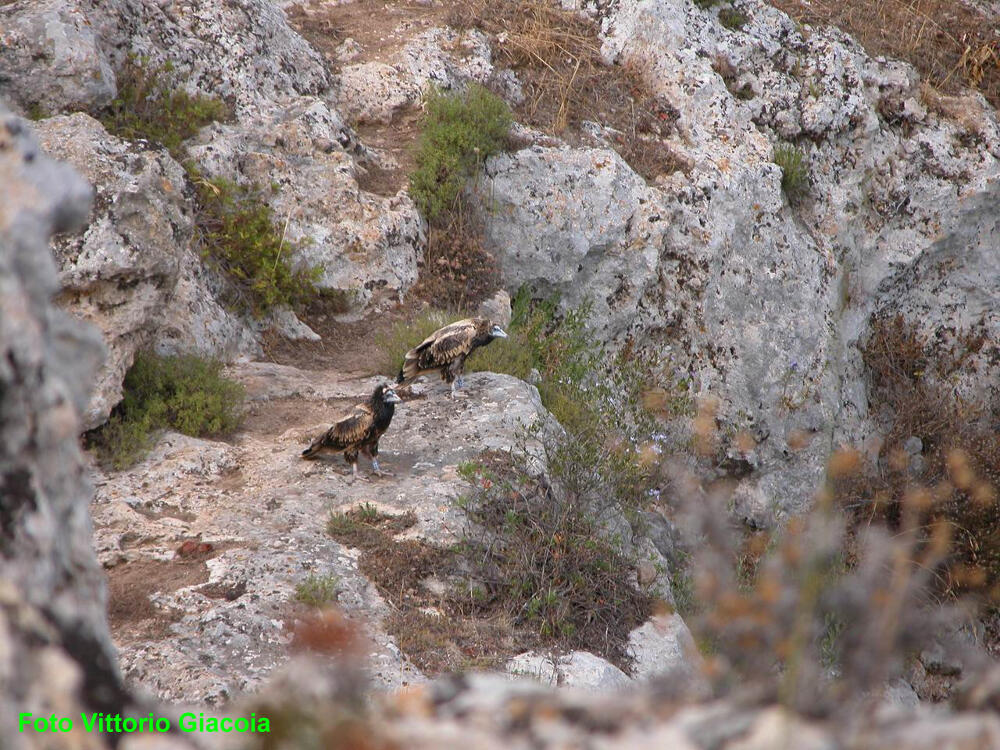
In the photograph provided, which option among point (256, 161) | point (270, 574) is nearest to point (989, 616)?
point (270, 574)

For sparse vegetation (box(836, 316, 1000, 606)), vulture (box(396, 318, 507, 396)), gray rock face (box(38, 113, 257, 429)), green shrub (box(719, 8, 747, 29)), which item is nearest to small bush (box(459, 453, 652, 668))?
vulture (box(396, 318, 507, 396))

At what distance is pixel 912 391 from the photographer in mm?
10648

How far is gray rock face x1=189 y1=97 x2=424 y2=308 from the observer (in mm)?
8578

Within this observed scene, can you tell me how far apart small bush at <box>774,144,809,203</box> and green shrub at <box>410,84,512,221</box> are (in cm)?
340

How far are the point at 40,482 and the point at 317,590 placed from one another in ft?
10.5

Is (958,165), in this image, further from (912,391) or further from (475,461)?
(475,461)

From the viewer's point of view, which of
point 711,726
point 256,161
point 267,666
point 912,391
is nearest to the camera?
point 711,726

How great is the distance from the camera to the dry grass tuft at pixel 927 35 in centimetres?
1166

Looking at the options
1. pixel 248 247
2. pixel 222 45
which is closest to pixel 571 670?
pixel 248 247

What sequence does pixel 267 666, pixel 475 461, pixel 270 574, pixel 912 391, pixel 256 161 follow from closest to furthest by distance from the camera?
pixel 267 666 < pixel 270 574 < pixel 475 461 < pixel 256 161 < pixel 912 391

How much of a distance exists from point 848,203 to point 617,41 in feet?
11.5

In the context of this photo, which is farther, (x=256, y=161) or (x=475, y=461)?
(x=256, y=161)

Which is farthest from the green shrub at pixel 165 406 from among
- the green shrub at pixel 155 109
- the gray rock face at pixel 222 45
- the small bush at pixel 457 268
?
the gray rock face at pixel 222 45

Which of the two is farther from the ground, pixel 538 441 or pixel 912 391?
pixel 912 391
